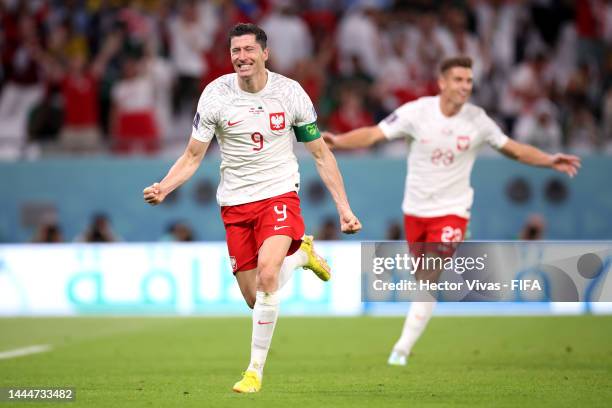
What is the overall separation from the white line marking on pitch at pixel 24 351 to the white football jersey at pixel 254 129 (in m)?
4.71

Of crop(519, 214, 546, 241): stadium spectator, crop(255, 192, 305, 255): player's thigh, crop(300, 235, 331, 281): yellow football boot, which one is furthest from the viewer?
crop(519, 214, 546, 241): stadium spectator

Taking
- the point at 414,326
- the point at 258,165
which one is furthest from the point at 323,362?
the point at 258,165

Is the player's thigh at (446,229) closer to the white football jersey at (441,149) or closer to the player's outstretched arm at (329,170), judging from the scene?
the white football jersey at (441,149)

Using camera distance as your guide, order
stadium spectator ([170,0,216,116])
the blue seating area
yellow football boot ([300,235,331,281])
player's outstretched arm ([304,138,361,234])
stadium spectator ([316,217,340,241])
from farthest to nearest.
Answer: stadium spectator ([170,0,216,116]) < the blue seating area < stadium spectator ([316,217,340,241]) < yellow football boot ([300,235,331,281]) < player's outstretched arm ([304,138,361,234])

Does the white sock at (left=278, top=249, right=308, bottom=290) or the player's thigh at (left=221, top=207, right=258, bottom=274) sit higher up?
the player's thigh at (left=221, top=207, right=258, bottom=274)

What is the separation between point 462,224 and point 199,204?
1030cm

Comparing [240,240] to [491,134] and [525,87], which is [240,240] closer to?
[491,134]

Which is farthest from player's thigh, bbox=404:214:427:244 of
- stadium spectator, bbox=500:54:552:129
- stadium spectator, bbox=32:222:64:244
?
stadium spectator, bbox=32:222:64:244

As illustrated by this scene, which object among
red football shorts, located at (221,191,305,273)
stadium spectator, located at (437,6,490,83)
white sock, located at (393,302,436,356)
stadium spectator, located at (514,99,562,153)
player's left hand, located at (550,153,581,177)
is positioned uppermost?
stadium spectator, located at (437,6,490,83)

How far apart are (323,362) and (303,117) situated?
3.56 m

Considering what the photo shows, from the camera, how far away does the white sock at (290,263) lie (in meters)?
9.84

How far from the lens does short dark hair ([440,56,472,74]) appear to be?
38.8ft

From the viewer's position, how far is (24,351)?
1384 centimetres

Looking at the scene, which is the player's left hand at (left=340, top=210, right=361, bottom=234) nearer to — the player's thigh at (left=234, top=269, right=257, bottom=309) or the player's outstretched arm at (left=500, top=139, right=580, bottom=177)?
the player's thigh at (left=234, top=269, right=257, bottom=309)
